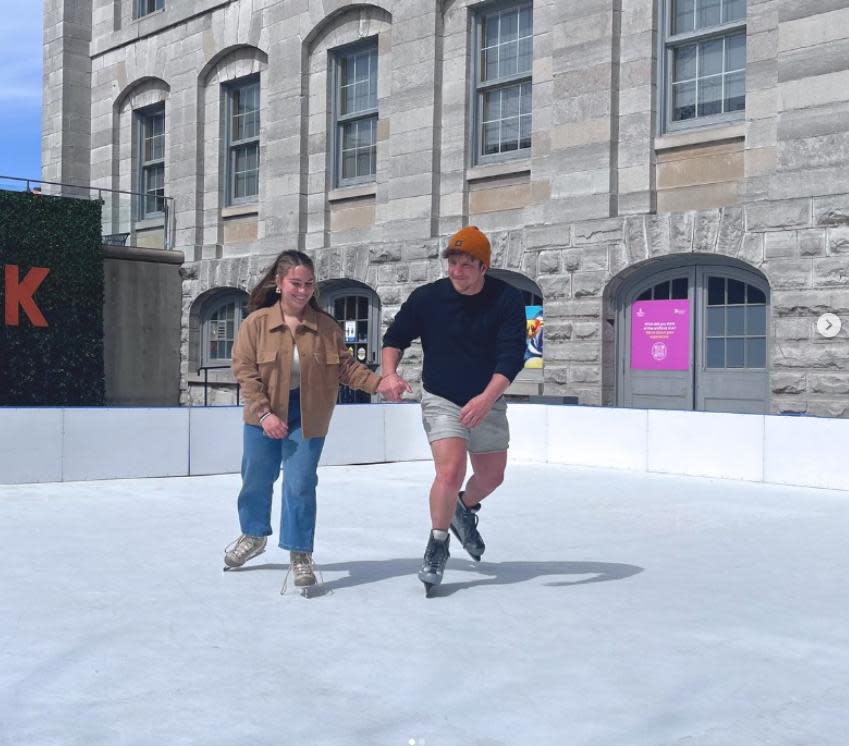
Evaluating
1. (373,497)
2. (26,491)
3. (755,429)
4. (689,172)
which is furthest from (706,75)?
(26,491)

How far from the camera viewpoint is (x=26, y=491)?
10.5m

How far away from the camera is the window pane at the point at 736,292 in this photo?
14.3 m

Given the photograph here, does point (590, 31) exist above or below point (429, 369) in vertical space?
above

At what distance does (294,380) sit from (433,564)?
1.22 metres

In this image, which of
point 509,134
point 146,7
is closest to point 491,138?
point 509,134

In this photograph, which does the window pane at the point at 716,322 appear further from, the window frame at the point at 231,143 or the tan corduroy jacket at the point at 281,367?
the window frame at the point at 231,143

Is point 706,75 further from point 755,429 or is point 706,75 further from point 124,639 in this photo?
point 124,639

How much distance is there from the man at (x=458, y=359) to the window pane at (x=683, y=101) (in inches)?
377

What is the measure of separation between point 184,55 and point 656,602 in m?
19.3

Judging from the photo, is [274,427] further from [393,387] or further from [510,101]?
[510,101]

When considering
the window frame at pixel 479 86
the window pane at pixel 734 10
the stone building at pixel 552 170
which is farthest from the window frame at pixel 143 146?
the window pane at pixel 734 10

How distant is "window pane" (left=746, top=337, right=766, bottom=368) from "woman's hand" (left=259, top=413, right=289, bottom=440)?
31.5ft

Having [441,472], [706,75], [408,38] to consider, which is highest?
[408,38]

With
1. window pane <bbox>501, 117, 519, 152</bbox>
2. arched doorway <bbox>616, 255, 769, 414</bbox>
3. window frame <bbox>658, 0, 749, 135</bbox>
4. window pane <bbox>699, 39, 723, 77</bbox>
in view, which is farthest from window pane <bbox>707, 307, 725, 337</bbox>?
window pane <bbox>501, 117, 519, 152</bbox>
